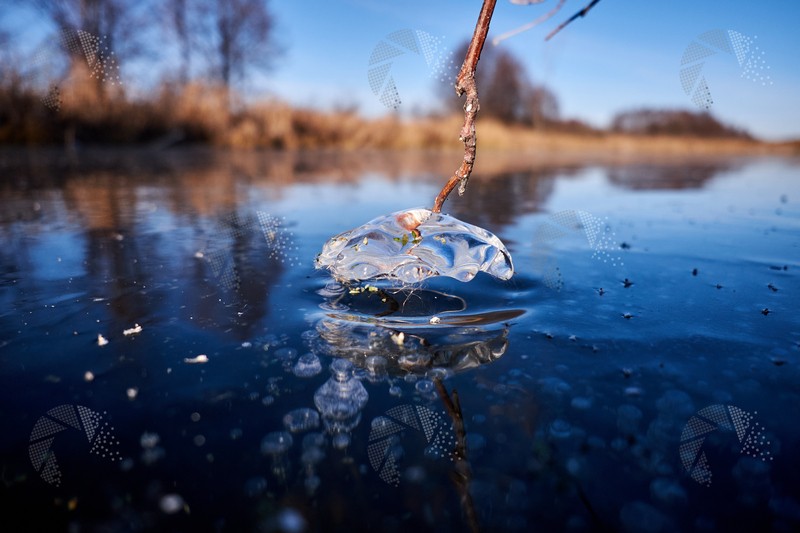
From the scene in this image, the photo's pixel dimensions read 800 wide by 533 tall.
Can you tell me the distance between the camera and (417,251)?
5.36 ft

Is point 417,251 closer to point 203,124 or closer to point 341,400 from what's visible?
point 341,400

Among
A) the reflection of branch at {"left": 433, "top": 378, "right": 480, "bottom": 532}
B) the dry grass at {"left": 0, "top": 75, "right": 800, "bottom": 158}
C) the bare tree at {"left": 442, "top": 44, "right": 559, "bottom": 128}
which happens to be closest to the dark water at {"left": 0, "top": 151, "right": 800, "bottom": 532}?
the reflection of branch at {"left": 433, "top": 378, "right": 480, "bottom": 532}

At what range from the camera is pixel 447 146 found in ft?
62.5

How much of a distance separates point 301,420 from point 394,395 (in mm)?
200

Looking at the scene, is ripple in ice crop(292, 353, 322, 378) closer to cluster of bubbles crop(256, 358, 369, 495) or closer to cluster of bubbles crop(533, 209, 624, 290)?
cluster of bubbles crop(256, 358, 369, 495)

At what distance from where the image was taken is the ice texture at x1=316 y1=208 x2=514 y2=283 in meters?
1.63

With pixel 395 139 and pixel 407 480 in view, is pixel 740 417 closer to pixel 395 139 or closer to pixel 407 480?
pixel 407 480

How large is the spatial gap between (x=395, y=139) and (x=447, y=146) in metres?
2.43

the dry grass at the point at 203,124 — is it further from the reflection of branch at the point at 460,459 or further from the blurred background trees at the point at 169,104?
the reflection of branch at the point at 460,459

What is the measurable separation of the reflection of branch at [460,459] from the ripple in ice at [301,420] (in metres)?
0.27

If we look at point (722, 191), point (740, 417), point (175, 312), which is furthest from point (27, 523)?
point (722, 191)

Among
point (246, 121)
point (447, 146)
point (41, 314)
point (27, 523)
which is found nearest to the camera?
point (27, 523)

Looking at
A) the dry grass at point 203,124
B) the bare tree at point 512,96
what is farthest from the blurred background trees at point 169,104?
the bare tree at point 512,96

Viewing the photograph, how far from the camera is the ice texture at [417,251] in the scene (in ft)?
5.34
